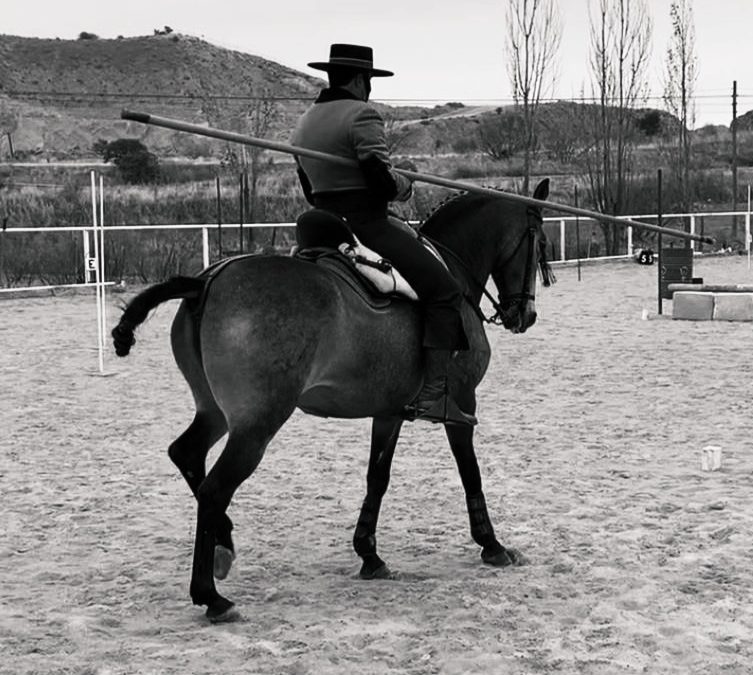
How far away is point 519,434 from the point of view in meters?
9.03

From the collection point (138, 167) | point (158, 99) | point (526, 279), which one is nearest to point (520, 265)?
point (526, 279)

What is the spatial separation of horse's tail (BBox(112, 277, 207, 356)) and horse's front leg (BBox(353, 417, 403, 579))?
→ 47.5 inches

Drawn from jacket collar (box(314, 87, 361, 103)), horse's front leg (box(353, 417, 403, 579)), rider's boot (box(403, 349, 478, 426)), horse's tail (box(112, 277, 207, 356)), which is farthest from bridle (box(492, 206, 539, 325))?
horse's tail (box(112, 277, 207, 356))

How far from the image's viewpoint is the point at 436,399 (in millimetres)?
5613

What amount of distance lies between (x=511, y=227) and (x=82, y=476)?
333cm

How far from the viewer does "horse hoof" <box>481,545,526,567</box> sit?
18.7ft

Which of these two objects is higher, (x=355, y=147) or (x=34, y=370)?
(x=355, y=147)

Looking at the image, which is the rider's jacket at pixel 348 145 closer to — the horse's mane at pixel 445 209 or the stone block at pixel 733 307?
the horse's mane at pixel 445 209

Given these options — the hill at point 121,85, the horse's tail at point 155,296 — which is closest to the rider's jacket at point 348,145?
the horse's tail at point 155,296

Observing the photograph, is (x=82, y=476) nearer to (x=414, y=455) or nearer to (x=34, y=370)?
(x=414, y=455)

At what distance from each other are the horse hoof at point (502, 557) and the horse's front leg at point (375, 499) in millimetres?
489

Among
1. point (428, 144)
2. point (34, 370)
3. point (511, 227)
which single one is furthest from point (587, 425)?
point (428, 144)

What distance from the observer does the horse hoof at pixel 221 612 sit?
480 centimetres

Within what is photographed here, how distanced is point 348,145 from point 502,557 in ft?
6.71
